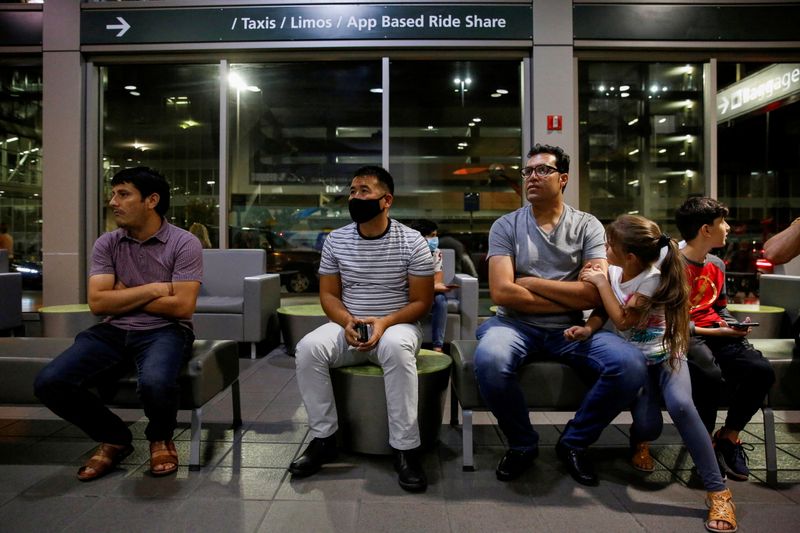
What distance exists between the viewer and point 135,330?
255 centimetres

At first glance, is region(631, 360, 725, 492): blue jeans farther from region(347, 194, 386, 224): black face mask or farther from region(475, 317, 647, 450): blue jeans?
region(347, 194, 386, 224): black face mask

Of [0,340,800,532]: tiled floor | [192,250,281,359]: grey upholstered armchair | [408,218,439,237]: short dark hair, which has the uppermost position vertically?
[408,218,439,237]: short dark hair

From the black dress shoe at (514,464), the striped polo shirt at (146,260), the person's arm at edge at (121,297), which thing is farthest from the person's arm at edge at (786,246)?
the person's arm at edge at (121,297)

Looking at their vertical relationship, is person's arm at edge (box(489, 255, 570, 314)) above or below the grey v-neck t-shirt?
below

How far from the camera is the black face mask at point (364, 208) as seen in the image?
8.53ft

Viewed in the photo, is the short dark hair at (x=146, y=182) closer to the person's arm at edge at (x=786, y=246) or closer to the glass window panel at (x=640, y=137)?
the person's arm at edge at (x=786, y=246)

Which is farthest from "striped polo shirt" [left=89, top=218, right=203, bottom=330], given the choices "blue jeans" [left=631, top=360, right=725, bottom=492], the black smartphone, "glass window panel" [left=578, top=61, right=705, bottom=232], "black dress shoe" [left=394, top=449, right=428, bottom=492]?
"glass window panel" [left=578, top=61, right=705, bottom=232]

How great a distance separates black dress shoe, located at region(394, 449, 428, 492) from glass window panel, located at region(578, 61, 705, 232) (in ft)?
15.9

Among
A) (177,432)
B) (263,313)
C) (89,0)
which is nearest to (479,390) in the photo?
(177,432)

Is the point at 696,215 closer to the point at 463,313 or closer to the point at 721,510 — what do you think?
the point at 721,510

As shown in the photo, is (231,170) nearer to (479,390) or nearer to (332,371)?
(332,371)

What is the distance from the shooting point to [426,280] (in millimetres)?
2662

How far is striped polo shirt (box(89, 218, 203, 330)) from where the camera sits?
2.61 metres

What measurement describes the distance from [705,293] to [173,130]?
20.7ft
